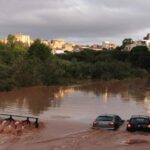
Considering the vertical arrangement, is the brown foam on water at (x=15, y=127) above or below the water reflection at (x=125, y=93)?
above

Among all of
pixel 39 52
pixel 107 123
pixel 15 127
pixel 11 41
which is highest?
pixel 11 41

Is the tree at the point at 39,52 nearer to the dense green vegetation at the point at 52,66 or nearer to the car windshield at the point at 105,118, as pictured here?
the dense green vegetation at the point at 52,66

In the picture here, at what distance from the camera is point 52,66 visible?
113 metres

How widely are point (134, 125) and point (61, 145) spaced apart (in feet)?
26.5

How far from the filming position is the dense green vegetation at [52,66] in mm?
102375

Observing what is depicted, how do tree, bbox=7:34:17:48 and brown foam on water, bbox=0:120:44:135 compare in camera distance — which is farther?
tree, bbox=7:34:17:48

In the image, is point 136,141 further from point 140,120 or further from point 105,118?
point 105,118

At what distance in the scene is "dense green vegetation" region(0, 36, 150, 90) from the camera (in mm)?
102375

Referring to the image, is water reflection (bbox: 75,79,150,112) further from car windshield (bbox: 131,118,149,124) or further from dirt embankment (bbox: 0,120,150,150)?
dirt embankment (bbox: 0,120,150,150)

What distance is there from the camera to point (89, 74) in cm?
13750

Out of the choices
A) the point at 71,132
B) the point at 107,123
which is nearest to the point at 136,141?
the point at 107,123

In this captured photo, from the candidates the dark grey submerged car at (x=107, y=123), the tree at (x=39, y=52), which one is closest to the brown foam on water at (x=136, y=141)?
the dark grey submerged car at (x=107, y=123)

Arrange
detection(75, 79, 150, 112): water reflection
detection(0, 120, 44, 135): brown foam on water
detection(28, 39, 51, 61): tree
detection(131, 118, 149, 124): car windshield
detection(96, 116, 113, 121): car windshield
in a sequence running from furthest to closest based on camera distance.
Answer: detection(28, 39, 51, 61): tree → detection(75, 79, 150, 112): water reflection → detection(96, 116, 113, 121): car windshield → detection(131, 118, 149, 124): car windshield → detection(0, 120, 44, 135): brown foam on water

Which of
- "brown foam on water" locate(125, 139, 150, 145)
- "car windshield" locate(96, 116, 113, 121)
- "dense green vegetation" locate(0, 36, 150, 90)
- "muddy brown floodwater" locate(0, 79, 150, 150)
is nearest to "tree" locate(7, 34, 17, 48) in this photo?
"dense green vegetation" locate(0, 36, 150, 90)
